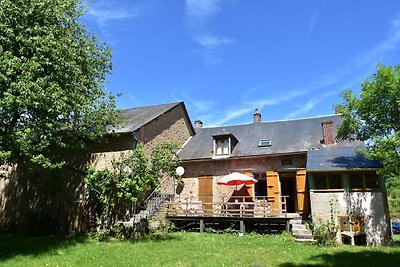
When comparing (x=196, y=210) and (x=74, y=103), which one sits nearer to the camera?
(x=74, y=103)

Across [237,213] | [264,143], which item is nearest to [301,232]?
[237,213]

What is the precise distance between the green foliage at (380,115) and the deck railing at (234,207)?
4.82m

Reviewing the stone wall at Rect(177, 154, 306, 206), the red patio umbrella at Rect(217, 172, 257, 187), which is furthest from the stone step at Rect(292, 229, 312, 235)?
the stone wall at Rect(177, 154, 306, 206)

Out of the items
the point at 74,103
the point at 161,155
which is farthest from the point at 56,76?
the point at 161,155

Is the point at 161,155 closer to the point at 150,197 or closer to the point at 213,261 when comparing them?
the point at 150,197

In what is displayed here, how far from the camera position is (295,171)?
60.2 feet

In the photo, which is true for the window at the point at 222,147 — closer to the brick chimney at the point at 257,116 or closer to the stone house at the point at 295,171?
the stone house at the point at 295,171

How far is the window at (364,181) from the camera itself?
15180 mm

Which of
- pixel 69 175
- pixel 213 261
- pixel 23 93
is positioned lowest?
pixel 213 261

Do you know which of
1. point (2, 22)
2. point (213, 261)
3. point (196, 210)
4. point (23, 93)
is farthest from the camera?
point (196, 210)

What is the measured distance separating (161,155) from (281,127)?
9.72 meters

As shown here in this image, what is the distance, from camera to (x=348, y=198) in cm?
1526

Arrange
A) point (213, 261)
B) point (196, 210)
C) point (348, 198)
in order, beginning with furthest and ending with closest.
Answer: point (196, 210) → point (348, 198) → point (213, 261)

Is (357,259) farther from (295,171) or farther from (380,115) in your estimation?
(295,171)
